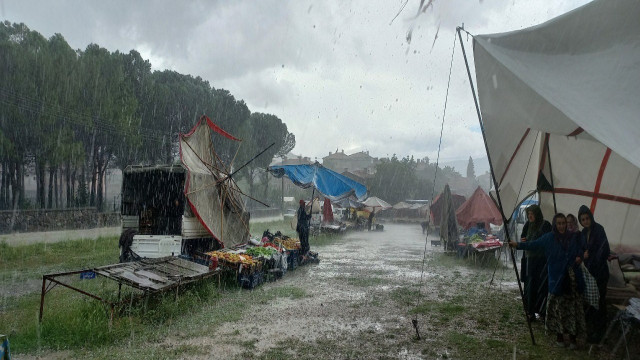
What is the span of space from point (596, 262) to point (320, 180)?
1125 centimetres

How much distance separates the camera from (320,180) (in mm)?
15984

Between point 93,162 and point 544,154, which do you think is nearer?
point 544,154

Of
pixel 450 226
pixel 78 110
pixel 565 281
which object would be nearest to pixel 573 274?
pixel 565 281

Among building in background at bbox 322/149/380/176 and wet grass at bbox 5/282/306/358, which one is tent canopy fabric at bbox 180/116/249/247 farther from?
building in background at bbox 322/149/380/176

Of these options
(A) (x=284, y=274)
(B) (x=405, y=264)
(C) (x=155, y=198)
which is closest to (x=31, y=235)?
(C) (x=155, y=198)

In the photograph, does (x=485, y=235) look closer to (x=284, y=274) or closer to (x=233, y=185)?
(x=284, y=274)

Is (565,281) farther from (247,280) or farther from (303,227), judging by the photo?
(303,227)

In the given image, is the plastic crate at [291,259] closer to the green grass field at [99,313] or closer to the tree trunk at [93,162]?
the green grass field at [99,313]

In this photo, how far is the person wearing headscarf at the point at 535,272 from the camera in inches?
256

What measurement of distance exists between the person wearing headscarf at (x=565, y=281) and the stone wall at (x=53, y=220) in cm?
2053

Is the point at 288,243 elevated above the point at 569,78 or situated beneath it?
situated beneath

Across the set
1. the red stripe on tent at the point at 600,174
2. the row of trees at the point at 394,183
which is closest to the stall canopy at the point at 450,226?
the red stripe on tent at the point at 600,174

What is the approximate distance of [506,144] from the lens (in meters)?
6.63

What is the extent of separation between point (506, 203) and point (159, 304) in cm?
726
